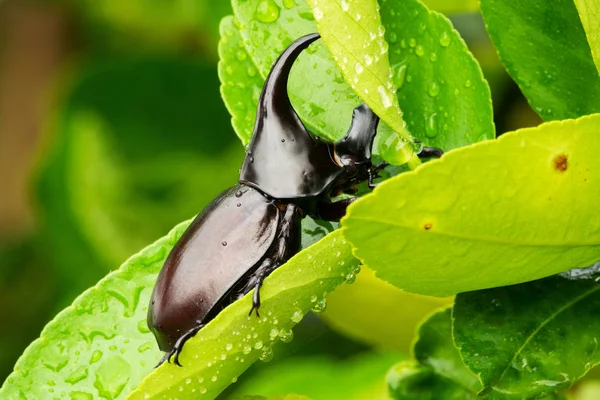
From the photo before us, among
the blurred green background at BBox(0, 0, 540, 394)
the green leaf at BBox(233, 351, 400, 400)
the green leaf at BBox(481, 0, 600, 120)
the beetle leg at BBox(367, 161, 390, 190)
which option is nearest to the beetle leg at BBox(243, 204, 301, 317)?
the beetle leg at BBox(367, 161, 390, 190)

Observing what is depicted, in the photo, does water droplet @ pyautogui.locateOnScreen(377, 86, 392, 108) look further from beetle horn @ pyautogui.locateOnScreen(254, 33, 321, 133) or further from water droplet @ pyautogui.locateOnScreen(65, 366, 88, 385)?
water droplet @ pyautogui.locateOnScreen(65, 366, 88, 385)

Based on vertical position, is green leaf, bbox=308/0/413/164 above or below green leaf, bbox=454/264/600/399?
above

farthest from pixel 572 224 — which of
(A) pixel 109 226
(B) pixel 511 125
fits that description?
(A) pixel 109 226

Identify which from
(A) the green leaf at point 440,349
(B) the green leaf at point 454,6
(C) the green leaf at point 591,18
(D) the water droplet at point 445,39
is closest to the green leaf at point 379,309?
(A) the green leaf at point 440,349

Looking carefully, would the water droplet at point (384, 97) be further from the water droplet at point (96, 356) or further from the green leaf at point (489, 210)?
the water droplet at point (96, 356)

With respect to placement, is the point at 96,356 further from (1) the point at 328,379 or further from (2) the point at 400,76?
(1) the point at 328,379

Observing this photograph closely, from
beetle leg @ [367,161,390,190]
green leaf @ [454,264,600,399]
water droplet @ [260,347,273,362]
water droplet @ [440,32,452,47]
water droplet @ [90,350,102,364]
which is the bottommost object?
green leaf @ [454,264,600,399]
